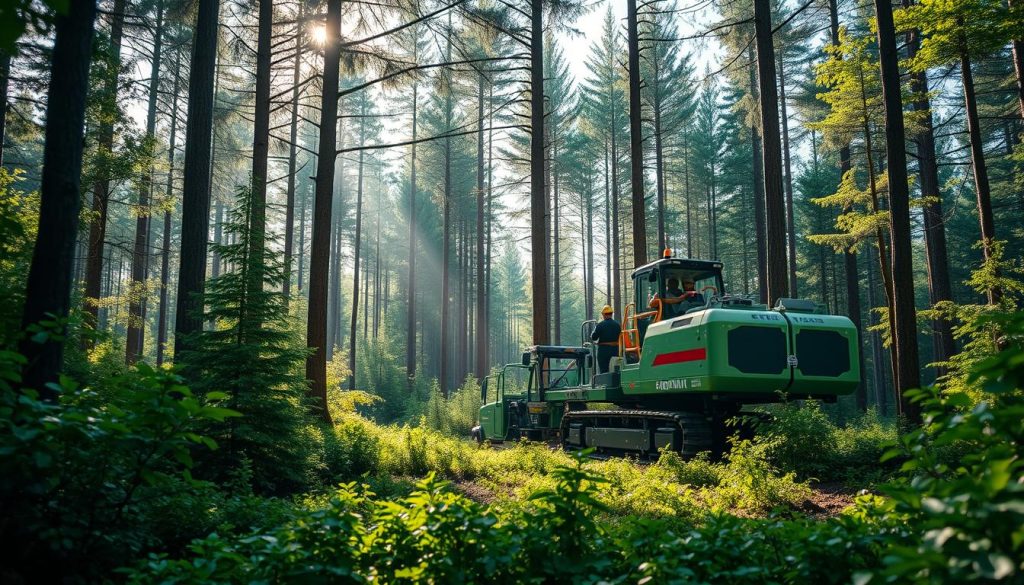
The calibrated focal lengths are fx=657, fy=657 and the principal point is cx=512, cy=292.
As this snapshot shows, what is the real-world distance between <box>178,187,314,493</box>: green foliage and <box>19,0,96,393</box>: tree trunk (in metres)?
3.01

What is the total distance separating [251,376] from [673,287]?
7513mm

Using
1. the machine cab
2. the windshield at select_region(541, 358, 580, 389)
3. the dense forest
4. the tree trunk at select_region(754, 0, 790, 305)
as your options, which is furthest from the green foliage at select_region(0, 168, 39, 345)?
the tree trunk at select_region(754, 0, 790, 305)

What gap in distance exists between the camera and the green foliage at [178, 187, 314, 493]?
7.80 m

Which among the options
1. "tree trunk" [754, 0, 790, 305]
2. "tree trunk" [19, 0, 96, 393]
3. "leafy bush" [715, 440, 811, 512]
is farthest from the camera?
"tree trunk" [754, 0, 790, 305]

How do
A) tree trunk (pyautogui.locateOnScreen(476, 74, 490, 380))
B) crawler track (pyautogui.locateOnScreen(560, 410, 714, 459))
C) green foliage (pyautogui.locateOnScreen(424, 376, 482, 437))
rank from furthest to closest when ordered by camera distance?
tree trunk (pyautogui.locateOnScreen(476, 74, 490, 380))
green foliage (pyautogui.locateOnScreen(424, 376, 482, 437))
crawler track (pyautogui.locateOnScreen(560, 410, 714, 459))

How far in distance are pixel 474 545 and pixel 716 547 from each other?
4.02ft

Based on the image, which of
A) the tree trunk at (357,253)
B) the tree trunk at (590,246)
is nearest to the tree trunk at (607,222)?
the tree trunk at (590,246)

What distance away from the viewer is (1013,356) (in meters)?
2.20

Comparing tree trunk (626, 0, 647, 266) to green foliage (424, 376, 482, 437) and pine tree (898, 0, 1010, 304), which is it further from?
green foliage (424, 376, 482, 437)

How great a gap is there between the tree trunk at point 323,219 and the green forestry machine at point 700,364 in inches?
219

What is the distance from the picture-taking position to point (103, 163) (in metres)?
13.6

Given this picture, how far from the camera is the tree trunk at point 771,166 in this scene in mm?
13352

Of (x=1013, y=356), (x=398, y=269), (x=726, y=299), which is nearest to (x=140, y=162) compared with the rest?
(x=726, y=299)

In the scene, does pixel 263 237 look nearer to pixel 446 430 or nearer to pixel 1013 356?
pixel 1013 356
